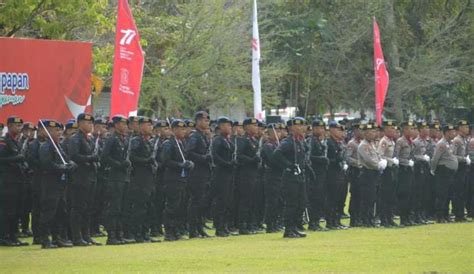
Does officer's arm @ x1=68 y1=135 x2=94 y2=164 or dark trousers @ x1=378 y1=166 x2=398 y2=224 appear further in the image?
dark trousers @ x1=378 y1=166 x2=398 y2=224

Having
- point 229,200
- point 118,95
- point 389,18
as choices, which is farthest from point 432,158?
point 389,18

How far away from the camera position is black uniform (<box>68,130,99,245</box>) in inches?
740

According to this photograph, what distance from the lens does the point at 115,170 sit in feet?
63.1

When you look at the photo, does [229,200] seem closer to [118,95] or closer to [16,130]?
[118,95]

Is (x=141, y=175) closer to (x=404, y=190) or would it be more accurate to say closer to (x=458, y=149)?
(x=404, y=190)

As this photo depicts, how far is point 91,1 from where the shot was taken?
2703 cm

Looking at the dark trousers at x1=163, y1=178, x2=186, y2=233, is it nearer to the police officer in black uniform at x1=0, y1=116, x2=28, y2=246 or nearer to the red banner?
the red banner

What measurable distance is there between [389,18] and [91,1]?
22.0 meters

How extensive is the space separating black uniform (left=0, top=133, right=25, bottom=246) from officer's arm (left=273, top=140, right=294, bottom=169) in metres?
4.17

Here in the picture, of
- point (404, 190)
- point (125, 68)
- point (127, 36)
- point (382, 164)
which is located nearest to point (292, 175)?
point (125, 68)

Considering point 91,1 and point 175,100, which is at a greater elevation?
point 91,1

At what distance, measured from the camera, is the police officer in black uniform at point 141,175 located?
1948cm

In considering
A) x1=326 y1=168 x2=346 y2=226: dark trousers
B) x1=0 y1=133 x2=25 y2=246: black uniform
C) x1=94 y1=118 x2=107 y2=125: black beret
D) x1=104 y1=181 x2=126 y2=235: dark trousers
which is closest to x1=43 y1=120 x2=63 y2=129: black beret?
x1=0 y1=133 x2=25 y2=246: black uniform

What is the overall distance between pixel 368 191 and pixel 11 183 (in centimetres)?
709
